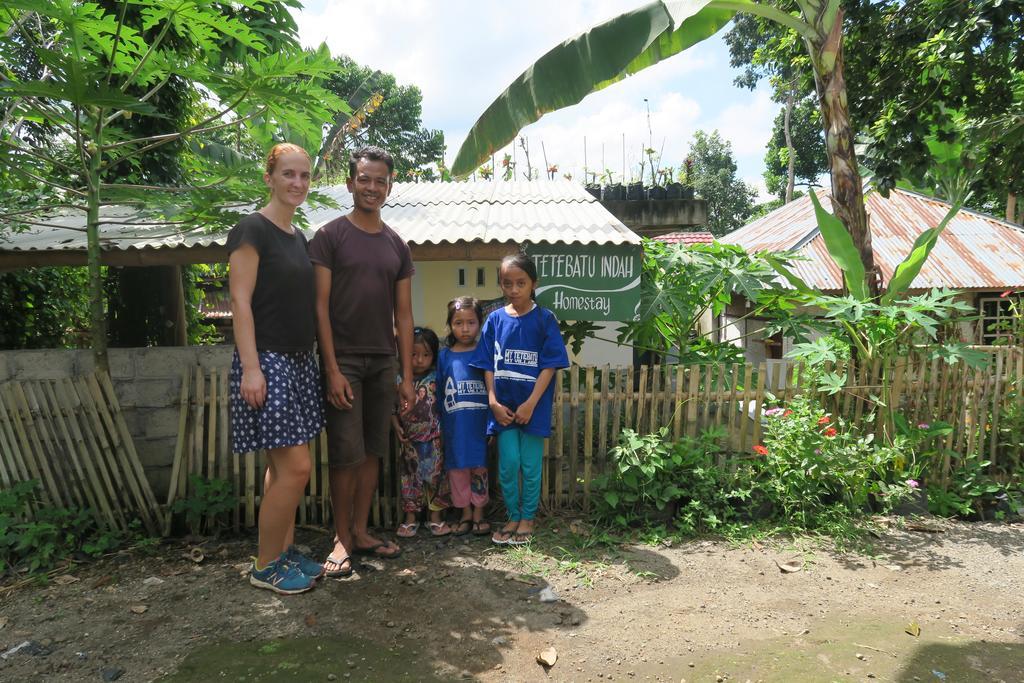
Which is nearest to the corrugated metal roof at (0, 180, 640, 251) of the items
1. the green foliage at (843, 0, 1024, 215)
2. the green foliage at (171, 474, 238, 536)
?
the green foliage at (171, 474, 238, 536)

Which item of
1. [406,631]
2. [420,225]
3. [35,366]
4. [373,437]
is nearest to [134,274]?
[35,366]

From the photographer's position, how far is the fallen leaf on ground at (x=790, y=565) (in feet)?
11.8

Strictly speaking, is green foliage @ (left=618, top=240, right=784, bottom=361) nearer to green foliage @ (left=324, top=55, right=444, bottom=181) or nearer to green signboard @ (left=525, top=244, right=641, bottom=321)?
green signboard @ (left=525, top=244, right=641, bottom=321)

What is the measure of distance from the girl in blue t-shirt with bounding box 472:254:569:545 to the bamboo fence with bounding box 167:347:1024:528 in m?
0.42

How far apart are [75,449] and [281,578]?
5.39ft

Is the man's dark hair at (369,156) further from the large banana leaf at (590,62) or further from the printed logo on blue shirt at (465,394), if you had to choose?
the large banana leaf at (590,62)

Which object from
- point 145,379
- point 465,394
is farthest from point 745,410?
point 145,379

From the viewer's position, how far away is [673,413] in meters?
4.42

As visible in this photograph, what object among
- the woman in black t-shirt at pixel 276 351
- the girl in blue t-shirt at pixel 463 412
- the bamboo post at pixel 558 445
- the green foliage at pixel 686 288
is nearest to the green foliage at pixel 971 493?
the green foliage at pixel 686 288

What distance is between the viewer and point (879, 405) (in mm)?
4426

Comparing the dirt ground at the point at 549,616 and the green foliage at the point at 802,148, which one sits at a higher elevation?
the green foliage at the point at 802,148

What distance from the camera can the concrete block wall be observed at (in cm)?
429

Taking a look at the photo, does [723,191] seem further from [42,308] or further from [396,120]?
[42,308]

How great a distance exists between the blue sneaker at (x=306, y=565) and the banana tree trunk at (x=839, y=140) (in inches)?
170
